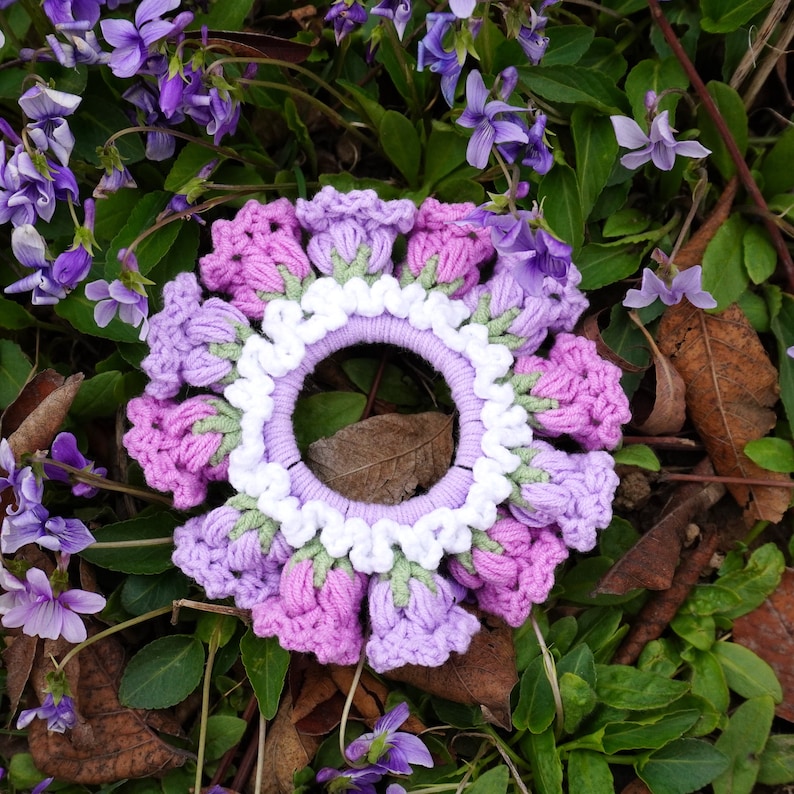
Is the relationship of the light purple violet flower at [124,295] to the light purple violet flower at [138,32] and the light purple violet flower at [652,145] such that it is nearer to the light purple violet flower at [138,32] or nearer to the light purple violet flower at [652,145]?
the light purple violet flower at [138,32]

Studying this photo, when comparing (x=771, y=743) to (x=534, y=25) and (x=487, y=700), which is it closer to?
(x=487, y=700)

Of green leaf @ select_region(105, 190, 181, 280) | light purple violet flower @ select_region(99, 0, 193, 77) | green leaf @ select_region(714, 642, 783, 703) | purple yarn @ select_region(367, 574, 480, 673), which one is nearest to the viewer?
light purple violet flower @ select_region(99, 0, 193, 77)

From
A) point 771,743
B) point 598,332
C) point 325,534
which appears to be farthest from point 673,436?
point 325,534

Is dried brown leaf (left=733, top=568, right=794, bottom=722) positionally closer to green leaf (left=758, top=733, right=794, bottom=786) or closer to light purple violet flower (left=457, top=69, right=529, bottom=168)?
green leaf (left=758, top=733, right=794, bottom=786)

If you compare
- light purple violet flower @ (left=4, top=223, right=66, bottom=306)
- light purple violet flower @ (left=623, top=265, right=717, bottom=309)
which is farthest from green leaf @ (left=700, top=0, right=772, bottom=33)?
light purple violet flower @ (left=4, top=223, right=66, bottom=306)

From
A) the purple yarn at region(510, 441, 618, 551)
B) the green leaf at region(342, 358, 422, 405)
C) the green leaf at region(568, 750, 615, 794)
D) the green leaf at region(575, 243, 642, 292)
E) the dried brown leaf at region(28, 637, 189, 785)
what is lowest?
the dried brown leaf at region(28, 637, 189, 785)

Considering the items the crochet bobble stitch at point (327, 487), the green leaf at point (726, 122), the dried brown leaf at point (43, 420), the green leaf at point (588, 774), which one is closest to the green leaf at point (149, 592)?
the crochet bobble stitch at point (327, 487)

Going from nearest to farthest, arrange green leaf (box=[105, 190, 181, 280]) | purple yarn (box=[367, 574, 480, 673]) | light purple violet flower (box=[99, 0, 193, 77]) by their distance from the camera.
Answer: light purple violet flower (box=[99, 0, 193, 77]), purple yarn (box=[367, 574, 480, 673]), green leaf (box=[105, 190, 181, 280])
